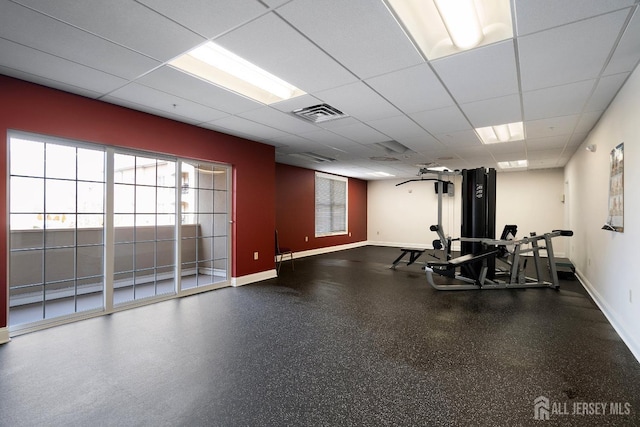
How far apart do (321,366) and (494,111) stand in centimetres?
348

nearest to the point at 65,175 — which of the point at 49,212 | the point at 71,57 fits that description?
the point at 49,212

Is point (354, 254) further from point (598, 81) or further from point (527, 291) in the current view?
point (598, 81)

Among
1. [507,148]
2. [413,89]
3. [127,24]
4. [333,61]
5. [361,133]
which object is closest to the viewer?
[127,24]

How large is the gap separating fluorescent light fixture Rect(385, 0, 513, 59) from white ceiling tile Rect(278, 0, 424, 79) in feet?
0.27

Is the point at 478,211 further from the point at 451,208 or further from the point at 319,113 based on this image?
the point at 451,208

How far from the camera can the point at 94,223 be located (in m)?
3.81

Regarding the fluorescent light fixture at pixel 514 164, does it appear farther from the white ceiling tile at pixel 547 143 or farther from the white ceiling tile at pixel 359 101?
the white ceiling tile at pixel 359 101

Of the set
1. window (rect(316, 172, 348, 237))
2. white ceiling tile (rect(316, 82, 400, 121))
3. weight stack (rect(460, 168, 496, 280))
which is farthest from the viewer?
window (rect(316, 172, 348, 237))

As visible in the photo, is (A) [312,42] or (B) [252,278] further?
(B) [252,278]

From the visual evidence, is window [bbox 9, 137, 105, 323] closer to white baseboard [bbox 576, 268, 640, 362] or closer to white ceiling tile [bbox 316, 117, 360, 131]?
white ceiling tile [bbox 316, 117, 360, 131]

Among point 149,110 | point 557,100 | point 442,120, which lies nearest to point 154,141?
point 149,110

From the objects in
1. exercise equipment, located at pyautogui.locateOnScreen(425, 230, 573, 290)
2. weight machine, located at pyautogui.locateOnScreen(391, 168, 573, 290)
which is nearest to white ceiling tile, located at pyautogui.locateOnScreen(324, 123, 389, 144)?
weight machine, located at pyautogui.locateOnScreen(391, 168, 573, 290)

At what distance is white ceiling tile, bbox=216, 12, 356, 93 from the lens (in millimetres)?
2100

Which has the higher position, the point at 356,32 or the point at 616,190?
the point at 356,32
